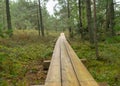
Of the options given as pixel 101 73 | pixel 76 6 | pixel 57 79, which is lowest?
pixel 101 73

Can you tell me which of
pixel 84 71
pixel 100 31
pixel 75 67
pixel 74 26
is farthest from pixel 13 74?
pixel 74 26

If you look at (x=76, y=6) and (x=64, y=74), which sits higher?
(x=76, y=6)

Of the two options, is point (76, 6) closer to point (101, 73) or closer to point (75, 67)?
point (101, 73)

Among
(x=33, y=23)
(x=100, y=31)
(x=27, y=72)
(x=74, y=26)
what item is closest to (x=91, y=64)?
(x=27, y=72)

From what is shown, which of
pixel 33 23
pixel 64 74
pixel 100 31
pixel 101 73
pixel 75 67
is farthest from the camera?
pixel 33 23

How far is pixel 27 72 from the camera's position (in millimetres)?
9039

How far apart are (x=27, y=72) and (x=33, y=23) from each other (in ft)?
169

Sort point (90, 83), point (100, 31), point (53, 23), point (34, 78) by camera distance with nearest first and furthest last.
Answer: point (90, 83) < point (34, 78) < point (100, 31) < point (53, 23)

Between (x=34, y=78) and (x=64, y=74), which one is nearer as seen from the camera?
(x=64, y=74)

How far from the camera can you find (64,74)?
211 inches

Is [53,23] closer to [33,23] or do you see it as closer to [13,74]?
[33,23]

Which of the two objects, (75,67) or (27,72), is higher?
(75,67)

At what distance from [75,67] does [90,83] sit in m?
1.59

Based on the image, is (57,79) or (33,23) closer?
(57,79)
